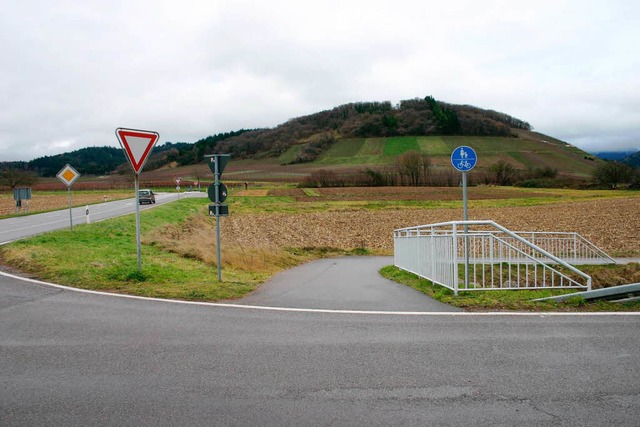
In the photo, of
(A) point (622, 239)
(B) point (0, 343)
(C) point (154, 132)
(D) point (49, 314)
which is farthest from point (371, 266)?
(A) point (622, 239)

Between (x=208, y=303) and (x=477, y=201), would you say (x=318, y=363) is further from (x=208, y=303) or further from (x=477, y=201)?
(x=477, y=201)

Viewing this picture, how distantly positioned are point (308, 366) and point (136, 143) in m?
7.30

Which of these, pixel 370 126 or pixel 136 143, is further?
pixel 370 126

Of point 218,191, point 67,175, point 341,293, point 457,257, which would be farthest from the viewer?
point 67,175

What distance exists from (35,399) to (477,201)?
58.4m

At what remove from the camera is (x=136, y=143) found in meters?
10.7

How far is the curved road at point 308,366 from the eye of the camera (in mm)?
4164

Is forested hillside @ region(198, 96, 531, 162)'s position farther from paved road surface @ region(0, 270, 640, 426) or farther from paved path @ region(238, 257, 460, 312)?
paved road surface @ region(0, 270, 640, 426)

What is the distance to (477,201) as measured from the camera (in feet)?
193

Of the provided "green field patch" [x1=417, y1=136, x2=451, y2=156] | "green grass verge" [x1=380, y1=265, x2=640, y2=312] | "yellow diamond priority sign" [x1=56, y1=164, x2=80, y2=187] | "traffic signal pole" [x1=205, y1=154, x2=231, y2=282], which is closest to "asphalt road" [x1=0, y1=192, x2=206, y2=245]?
"yellow diamond priority sign" [x1=56, y1=164, x2=80, y2=187]

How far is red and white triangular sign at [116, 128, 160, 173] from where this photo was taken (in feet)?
34.2

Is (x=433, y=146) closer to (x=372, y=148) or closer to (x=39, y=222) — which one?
(x=372, y=148)

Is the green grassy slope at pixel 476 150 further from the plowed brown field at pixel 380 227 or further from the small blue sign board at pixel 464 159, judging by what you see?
the small blue sign board at pixel 464 159

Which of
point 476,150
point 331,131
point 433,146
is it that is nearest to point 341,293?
point 476,150
